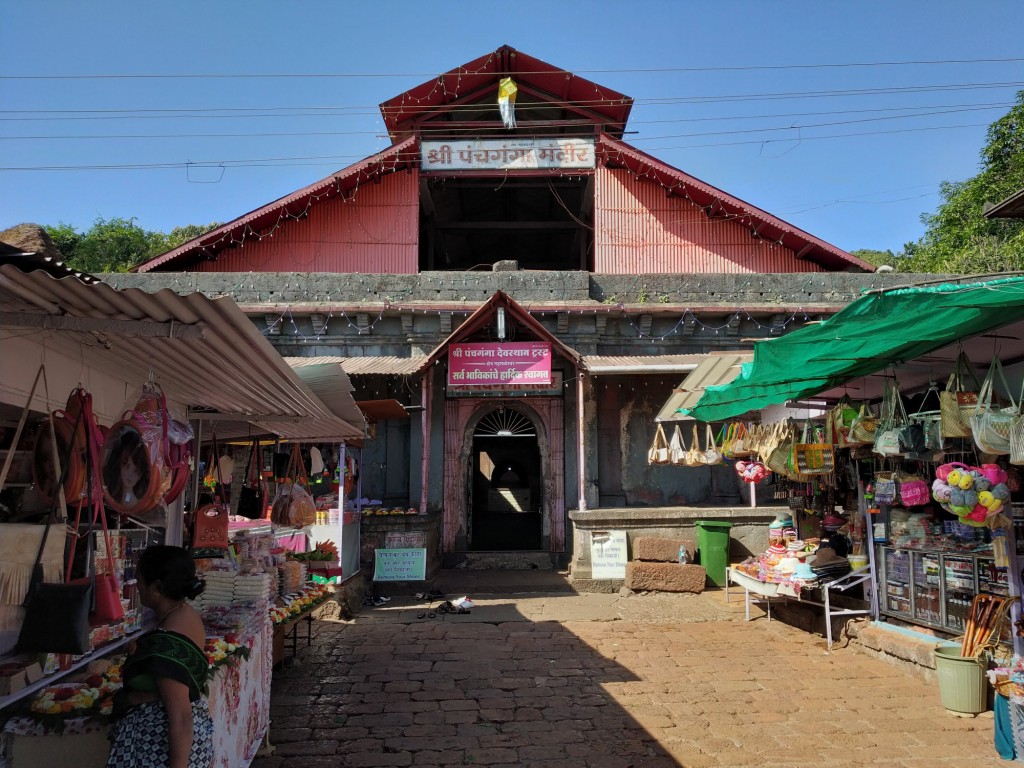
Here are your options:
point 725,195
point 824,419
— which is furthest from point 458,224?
point 824,419

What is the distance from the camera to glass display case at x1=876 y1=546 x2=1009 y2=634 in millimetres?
6211

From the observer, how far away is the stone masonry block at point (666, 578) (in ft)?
36.5

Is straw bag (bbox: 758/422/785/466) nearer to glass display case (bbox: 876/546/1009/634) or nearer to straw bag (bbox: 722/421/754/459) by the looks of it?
straw bag (bbox: 722/421/754/459)

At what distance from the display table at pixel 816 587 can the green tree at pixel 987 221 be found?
17058mm

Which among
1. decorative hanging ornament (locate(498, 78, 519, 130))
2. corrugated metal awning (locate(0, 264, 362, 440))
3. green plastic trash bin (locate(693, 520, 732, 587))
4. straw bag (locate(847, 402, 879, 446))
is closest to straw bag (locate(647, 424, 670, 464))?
green plastic trash bin (locate(693, 520, 732, 587))

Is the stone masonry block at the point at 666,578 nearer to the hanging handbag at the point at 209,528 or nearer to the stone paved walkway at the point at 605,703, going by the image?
the stone paved walkway at the point at 605,703

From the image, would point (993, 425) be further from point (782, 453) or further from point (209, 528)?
point (209, 528)

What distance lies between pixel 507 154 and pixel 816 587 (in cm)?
1080

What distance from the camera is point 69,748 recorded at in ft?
10.6

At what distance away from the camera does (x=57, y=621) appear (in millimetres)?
3480

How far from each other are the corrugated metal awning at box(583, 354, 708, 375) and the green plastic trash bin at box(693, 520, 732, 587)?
9.34ft

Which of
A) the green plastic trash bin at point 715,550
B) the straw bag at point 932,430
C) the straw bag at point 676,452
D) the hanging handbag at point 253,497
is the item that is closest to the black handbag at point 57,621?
the hanging handbag at point 253,497

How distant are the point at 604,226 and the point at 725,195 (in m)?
2.62

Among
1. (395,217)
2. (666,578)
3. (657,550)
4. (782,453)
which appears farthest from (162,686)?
(395,217)
